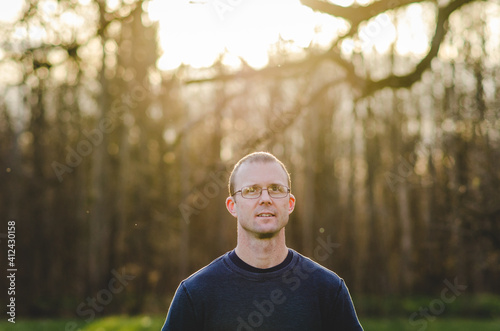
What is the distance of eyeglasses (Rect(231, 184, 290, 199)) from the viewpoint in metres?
2.37

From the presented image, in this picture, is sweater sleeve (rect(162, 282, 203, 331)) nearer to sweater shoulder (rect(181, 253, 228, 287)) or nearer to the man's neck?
sweater shoulder (rect(181, 253, 228, 287))

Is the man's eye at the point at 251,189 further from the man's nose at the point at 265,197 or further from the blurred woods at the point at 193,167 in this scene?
the blurred woods at the point at 193,167

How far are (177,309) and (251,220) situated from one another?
0.49 meters

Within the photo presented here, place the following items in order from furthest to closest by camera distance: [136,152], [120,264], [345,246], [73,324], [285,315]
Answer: [345,246], [136,152], [120,264], [73,324], [285,315]

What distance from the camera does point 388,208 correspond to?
2345 cm

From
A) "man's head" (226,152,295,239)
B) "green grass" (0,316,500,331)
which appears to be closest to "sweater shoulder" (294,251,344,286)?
"man's head" (226,152,295,239)

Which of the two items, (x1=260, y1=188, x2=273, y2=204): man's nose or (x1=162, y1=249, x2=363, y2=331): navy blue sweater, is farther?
(x1=260, y1=188, x2=273, y2=204): man's nose

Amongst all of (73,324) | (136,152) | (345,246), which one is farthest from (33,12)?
(345,246)

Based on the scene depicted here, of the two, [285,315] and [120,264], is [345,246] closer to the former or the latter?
[120,264]

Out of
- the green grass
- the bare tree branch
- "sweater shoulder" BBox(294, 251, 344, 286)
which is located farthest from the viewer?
the green grass

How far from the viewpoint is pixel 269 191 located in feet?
7.78

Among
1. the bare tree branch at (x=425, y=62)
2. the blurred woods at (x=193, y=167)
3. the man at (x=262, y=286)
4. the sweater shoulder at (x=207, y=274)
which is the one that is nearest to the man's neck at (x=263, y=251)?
the man at (x=262, y=286)

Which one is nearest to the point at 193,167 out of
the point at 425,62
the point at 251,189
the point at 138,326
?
the point at 138,326

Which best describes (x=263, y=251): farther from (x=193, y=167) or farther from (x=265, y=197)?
(x=193, y=167)
